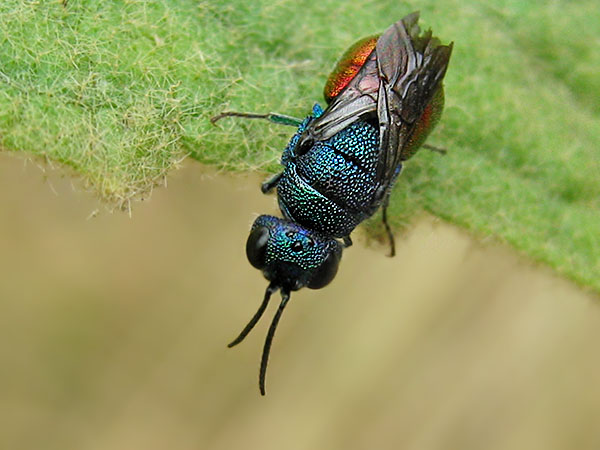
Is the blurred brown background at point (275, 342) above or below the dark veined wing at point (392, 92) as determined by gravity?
below

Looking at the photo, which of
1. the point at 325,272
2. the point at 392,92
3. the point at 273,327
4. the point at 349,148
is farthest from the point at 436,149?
the point at 273,327

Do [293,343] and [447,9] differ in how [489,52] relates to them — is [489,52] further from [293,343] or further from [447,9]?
[293,343]

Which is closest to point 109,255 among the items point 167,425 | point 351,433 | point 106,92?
point 167,425

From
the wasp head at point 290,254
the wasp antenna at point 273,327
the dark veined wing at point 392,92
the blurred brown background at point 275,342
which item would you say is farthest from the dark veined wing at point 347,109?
the blurred brown background at point 275,342

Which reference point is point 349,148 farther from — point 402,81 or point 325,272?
point 325,272

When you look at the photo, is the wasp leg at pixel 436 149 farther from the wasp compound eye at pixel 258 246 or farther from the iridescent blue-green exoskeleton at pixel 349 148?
the wasp compound eye at pixel 258 246
